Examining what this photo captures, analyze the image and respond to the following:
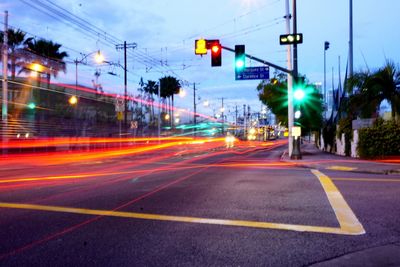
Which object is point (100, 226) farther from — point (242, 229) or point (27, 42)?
point (27, 42)

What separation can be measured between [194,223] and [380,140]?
18.6 metres

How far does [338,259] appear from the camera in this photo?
17.5ft

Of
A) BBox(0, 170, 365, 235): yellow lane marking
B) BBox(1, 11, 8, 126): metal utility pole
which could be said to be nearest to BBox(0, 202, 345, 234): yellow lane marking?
BBox(0, 170, 365, 235): yellow lane marking

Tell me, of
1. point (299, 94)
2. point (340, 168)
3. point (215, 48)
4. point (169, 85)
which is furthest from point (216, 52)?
point (169, 85)

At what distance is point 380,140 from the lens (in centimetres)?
2286

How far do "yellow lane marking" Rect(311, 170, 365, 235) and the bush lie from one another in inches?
482

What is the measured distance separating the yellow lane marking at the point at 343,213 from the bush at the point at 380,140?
1225 centimetres

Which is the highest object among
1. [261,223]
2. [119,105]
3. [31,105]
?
[119,105]

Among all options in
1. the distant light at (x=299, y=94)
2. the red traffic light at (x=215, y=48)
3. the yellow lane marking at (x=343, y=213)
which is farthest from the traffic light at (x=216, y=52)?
the yellow lane marking at (x=343, y=213)

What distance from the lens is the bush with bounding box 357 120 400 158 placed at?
73.1ft

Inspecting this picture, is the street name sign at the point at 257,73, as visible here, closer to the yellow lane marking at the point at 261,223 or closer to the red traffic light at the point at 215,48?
the red traffic light at the point at 215,48

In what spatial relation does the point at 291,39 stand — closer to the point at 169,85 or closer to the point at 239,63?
the point at 239,63

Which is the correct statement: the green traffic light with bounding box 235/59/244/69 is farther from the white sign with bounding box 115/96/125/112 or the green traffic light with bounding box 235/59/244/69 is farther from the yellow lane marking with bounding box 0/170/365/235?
the white sign with bounding box 115/96/125/112

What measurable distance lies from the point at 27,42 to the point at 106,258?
44.0m
